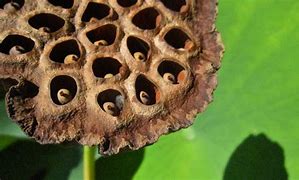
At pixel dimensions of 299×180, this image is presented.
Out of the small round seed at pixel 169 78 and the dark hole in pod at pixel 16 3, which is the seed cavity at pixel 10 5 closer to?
the dark hole in pod at pixel 16 3

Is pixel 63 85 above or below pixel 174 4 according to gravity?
below

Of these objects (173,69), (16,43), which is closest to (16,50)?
(16,43)

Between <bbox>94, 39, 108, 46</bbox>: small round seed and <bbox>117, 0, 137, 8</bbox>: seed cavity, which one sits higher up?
<bbox>117, 0, 137, 8</bbox>: seed cavity

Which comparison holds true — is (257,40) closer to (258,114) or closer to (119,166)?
(258,114)

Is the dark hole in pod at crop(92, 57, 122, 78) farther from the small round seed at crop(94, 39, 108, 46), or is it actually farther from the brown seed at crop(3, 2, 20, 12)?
the brown seed at crop(3, 2, 20, 12)

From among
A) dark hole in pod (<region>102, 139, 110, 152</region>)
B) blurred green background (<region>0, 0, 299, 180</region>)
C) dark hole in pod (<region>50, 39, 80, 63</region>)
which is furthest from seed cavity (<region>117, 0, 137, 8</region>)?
blurred green background (<region>0, 0, 299, 180</region>)

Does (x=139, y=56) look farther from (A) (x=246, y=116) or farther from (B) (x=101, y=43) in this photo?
(A) (x=246, y=116)

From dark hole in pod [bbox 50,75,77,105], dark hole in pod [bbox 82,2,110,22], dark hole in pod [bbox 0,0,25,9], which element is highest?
dark hole in pod [bbox 82,2,110,22]
